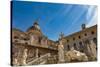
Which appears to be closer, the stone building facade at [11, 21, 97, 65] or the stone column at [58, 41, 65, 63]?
the stone building facade at [11, 21, 97, 65]

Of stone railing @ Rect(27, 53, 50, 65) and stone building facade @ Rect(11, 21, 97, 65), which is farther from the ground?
stone building facade @ Rect(11, 21, 97, 65)

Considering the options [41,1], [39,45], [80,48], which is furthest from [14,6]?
[80,48]

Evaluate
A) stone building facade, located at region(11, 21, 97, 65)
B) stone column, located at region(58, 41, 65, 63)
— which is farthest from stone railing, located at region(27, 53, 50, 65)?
stone column, located at region(58, 41, 65, 63)

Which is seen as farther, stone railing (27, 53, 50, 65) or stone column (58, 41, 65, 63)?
stone column (58, 41, 65, 63)

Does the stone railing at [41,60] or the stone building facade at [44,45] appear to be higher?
the stone building facade at [44,45]

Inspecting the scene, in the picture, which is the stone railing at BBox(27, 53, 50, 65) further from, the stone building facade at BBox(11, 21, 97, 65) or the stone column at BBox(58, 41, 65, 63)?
the stone column at BBox(58, 41, 65, 63)

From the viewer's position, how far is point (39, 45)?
2328 mm

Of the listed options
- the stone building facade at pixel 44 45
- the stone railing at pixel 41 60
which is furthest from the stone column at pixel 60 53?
the stone railing at pixel 41 60

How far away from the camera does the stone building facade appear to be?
7.30 feet

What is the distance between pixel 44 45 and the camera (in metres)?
2.35

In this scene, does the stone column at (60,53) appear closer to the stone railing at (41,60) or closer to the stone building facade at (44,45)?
the stone building facade at (44,45)

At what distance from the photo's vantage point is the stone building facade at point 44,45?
222 centimetres

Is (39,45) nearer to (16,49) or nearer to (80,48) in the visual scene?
(16,49)
